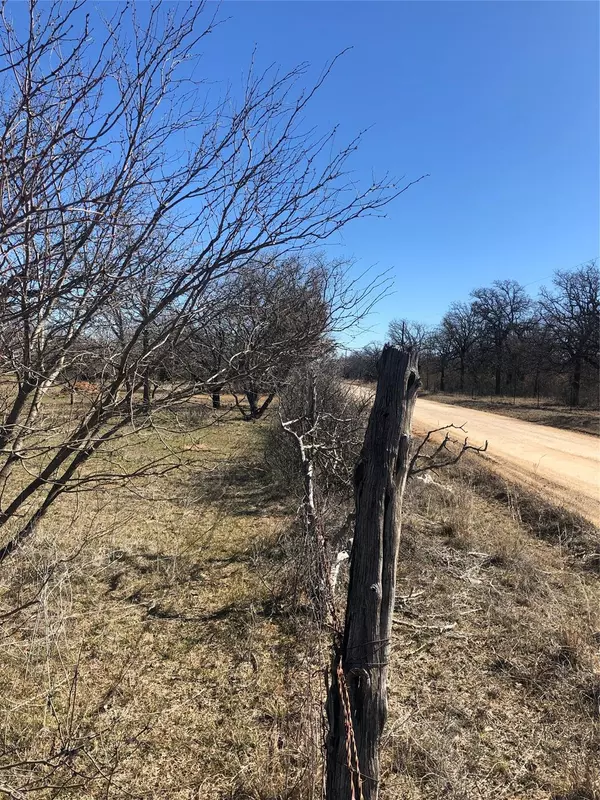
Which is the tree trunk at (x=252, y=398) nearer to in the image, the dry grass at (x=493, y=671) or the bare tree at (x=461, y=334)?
the dry grass at (x=493, y=671)

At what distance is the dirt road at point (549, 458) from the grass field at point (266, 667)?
151 centimetres

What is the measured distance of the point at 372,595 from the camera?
5.69ft

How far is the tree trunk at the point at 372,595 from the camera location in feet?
5.53

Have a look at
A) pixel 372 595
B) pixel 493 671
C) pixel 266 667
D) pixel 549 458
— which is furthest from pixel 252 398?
pixel 372 595

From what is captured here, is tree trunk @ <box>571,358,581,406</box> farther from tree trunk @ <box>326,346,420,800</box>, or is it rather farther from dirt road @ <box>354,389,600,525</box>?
tree trunk @ <box>326,346,420,800</box>

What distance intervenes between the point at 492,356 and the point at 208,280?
48.6 m

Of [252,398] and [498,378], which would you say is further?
[498,378]

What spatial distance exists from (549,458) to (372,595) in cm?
1074

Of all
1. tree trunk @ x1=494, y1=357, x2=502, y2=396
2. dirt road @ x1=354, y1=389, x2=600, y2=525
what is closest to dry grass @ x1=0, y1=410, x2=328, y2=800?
dirt road @ x1=354, y1=389, x2=600, y2=525

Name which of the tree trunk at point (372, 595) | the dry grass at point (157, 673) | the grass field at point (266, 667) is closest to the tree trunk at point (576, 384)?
the grass field at point (266, 667)

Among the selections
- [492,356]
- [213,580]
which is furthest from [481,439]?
[492,356]

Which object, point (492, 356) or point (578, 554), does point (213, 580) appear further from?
point (492, 356)

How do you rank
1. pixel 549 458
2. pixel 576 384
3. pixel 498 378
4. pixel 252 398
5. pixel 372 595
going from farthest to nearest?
pixel 498 378 < pixel 576 384 < pixel 252 398 < pixel 549 458 < pixel 372 595

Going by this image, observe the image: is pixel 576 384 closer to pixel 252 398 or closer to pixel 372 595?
pixel 252 398
